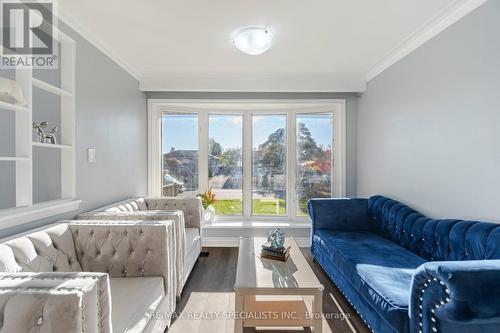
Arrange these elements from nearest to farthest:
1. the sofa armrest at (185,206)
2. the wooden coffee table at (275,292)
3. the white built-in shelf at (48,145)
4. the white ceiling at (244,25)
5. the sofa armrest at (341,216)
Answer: the wooden coffee table at (275,292) < the white built-in shelf at (48,145) < the white ceiling at (244,25) < the sofa armrest at (341,216) < the sofa armrest at (185,206)

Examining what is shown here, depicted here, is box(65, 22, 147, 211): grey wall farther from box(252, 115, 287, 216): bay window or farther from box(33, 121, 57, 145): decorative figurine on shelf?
box(252, 115, 287, 216): bay window

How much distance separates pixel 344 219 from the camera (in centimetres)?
299

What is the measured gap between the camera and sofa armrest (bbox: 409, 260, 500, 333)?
1103 mm

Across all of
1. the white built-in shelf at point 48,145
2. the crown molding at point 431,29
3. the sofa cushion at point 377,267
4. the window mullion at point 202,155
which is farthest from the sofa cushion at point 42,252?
the crown molding at point 431,29

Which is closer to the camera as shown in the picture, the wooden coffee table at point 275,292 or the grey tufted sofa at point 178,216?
the wooden coffee table at point 275,292

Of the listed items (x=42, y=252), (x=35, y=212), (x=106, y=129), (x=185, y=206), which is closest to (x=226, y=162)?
(x=185, y=206)

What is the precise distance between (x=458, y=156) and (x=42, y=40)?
3.37 meters

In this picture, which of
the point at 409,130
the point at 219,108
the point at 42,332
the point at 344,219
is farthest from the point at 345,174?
the point at 42,332

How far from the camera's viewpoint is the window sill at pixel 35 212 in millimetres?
1501

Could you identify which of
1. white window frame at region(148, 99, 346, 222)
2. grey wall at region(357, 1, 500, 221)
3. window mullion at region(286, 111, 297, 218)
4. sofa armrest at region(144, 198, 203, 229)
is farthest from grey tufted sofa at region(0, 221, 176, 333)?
window mullion at region(286, 111, 297, 218)

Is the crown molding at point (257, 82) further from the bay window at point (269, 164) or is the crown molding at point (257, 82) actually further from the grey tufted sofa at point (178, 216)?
the grey tufted sofa at point (178, 216)

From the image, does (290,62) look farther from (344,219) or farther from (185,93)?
(344,219)

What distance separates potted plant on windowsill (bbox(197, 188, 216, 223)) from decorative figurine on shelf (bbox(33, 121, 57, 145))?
209cm

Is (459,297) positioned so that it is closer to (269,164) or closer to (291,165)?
(291,165)
